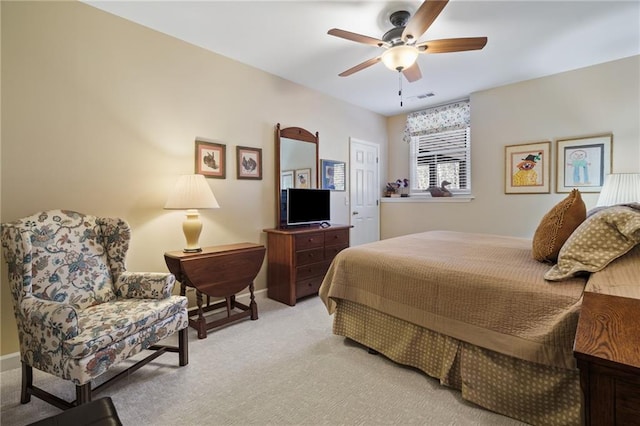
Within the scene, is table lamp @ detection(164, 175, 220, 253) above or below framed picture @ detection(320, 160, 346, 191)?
below

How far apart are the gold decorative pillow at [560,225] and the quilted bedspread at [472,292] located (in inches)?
3.9

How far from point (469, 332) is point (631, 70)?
11.7ft

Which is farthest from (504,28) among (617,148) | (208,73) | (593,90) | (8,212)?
(8,212)

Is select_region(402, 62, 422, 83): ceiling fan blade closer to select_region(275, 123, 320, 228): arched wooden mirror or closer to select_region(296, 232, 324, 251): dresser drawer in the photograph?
select_region(275, 123, 320, 228): arched wooden mirror

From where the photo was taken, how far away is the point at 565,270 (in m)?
1.41

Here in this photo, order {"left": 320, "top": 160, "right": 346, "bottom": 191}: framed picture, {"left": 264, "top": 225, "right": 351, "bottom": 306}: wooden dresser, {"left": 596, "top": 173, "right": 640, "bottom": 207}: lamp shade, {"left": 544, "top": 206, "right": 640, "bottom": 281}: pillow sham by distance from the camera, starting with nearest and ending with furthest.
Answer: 1. {"left": 544, "top": 206, "right": 640, "bottom": 281}: pillow sham
2. {"left": 596, "top": 173, "right": 640, "bottom": 207}: lamp shade
3. {"left": 264, "top": 225, "right": 351, "bottom": 306}: wooden dresser
4. {"left": 320, "top": 160, "right": 346, "bottom": 191}: framed picture

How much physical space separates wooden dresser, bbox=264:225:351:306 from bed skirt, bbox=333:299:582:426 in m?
1.21

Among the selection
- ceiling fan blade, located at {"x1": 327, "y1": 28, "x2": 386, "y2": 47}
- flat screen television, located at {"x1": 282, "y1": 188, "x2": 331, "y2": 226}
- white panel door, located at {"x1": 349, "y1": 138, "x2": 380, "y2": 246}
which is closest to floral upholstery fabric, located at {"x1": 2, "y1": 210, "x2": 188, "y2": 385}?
flat screen television, located at {"x1": 282, "y1": 188, "x2": 331, "y2": 226}

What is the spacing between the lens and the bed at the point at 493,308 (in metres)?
1.32

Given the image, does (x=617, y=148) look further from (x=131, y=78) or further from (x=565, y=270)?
(x=131, y=78)

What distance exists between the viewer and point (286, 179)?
3609 mm

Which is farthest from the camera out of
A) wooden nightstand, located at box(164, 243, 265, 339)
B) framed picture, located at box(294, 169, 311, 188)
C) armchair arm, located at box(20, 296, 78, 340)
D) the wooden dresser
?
framed picture, located at box(294, 169, 311, 188)

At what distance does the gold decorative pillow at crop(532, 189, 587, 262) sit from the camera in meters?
1.62

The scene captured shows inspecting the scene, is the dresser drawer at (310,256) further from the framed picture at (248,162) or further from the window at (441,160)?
the window at (441,160)
